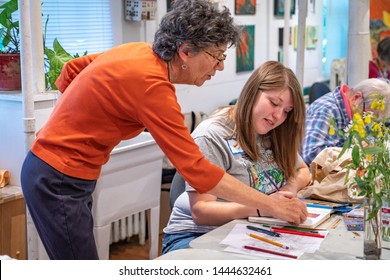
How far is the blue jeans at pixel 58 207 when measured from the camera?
6.61 feet

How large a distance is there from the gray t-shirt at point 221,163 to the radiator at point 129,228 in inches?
69.1

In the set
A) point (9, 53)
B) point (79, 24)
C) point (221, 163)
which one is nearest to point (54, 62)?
point (9, 53)

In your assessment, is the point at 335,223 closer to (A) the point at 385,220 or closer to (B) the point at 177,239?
(A) the point at 385,220

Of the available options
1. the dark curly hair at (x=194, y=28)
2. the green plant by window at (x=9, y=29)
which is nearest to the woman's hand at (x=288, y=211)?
the dark curly hair at (x=194, y=28)

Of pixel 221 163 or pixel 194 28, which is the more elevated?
pixel 194 28

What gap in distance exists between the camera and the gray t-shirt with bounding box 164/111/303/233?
2305mm

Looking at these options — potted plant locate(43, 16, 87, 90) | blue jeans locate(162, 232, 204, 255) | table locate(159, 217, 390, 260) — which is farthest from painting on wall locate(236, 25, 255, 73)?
table locate(159, 217, 390, 260)

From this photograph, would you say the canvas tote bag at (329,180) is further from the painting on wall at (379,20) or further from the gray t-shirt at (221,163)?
the painting on wall at (379,20)

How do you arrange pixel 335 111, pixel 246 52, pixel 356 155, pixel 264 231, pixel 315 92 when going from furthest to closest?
pixel 246 52 < pixel 315 92 < pixel 335 111 < pixel 264 231 < pixel 356 155

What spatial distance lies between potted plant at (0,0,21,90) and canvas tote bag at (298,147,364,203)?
5.09 ft

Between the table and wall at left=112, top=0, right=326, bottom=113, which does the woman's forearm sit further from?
wall at left=112, top=0, right=326, bottom=113

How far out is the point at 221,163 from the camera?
91.7 inches

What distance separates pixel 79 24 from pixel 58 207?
7.46 feet

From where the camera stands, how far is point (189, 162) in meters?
1.88
